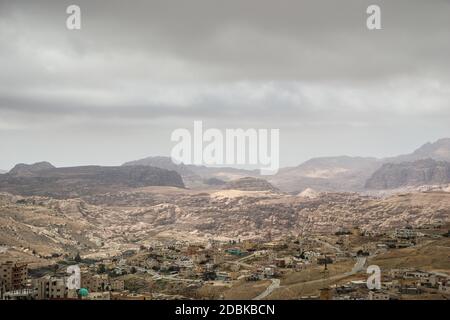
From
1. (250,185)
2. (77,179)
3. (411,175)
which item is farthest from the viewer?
(411,175)

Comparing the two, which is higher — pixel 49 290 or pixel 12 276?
pixel 49 290

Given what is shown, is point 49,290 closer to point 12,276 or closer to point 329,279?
point 12,276

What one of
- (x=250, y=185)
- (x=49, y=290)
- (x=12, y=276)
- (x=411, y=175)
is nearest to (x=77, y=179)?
(x=250, y=185)

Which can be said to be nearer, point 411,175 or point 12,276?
point 12,276

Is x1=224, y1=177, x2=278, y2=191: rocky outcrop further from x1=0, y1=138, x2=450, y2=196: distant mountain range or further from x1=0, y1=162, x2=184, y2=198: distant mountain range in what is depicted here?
x1=0, y1=162, x2=184, y2=198: distant mountain range

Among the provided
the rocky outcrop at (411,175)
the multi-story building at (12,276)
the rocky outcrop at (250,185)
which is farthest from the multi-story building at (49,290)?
the rocky outcrop at (411,175)

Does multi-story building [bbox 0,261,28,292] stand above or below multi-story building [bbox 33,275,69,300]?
below

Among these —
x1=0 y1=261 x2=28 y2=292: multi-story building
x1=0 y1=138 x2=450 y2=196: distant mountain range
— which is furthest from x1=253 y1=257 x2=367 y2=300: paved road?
x1=0 y1=138 x2=450 y2=196: distant mountain range

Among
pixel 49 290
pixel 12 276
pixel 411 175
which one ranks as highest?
pixel 411 175

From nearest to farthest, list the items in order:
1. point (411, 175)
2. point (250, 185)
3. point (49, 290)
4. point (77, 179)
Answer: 1. point (49, 290)
2. point (77, 179)
3. point (250, 185)
4. point (411, 175)
